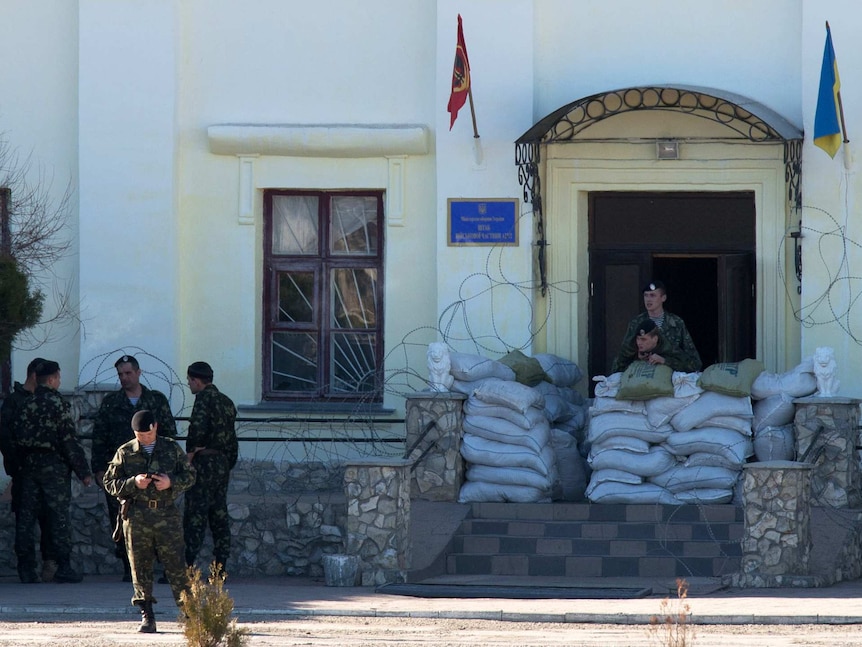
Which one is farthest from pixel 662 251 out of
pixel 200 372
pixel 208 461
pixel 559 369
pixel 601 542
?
pixel 208 461

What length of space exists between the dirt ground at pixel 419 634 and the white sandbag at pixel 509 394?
3229mm

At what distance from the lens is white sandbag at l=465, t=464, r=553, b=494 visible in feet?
43.6

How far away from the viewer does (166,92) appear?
49.4ft

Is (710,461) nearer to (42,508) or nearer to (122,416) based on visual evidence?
(122,416)

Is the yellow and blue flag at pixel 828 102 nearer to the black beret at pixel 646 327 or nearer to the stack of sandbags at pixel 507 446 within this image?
the black beret at pixel 646 327

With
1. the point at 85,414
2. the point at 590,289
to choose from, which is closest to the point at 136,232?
the point at 85,414

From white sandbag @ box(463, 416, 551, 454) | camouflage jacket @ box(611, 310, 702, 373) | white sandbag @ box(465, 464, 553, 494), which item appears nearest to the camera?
white sandbag @ box(465, 464, 553, 494)

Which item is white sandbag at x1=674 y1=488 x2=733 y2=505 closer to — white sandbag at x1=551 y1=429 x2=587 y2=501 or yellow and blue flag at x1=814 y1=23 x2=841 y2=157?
white sandbag at x1=551 y1=429 x2=587 y2=501

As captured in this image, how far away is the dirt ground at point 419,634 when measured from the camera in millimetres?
9453

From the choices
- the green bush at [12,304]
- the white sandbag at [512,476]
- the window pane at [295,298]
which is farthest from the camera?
the window pane at [295,298]

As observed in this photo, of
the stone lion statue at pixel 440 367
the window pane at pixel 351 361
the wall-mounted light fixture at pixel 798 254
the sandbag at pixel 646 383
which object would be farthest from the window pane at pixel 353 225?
the wall-mounted light fixture at pixel 798 254

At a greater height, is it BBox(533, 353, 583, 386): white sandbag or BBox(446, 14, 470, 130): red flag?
BBox(446, 14, 470, 130): red flag

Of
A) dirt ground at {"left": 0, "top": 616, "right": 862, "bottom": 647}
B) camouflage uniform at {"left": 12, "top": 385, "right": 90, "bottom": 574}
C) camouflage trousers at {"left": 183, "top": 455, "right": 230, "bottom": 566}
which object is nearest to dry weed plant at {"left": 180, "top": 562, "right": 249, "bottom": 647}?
dirt ground at {"left": 0, "top": 616, "right": 862, "bottom": 647}

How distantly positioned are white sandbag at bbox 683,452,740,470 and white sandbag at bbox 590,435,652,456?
36cm
